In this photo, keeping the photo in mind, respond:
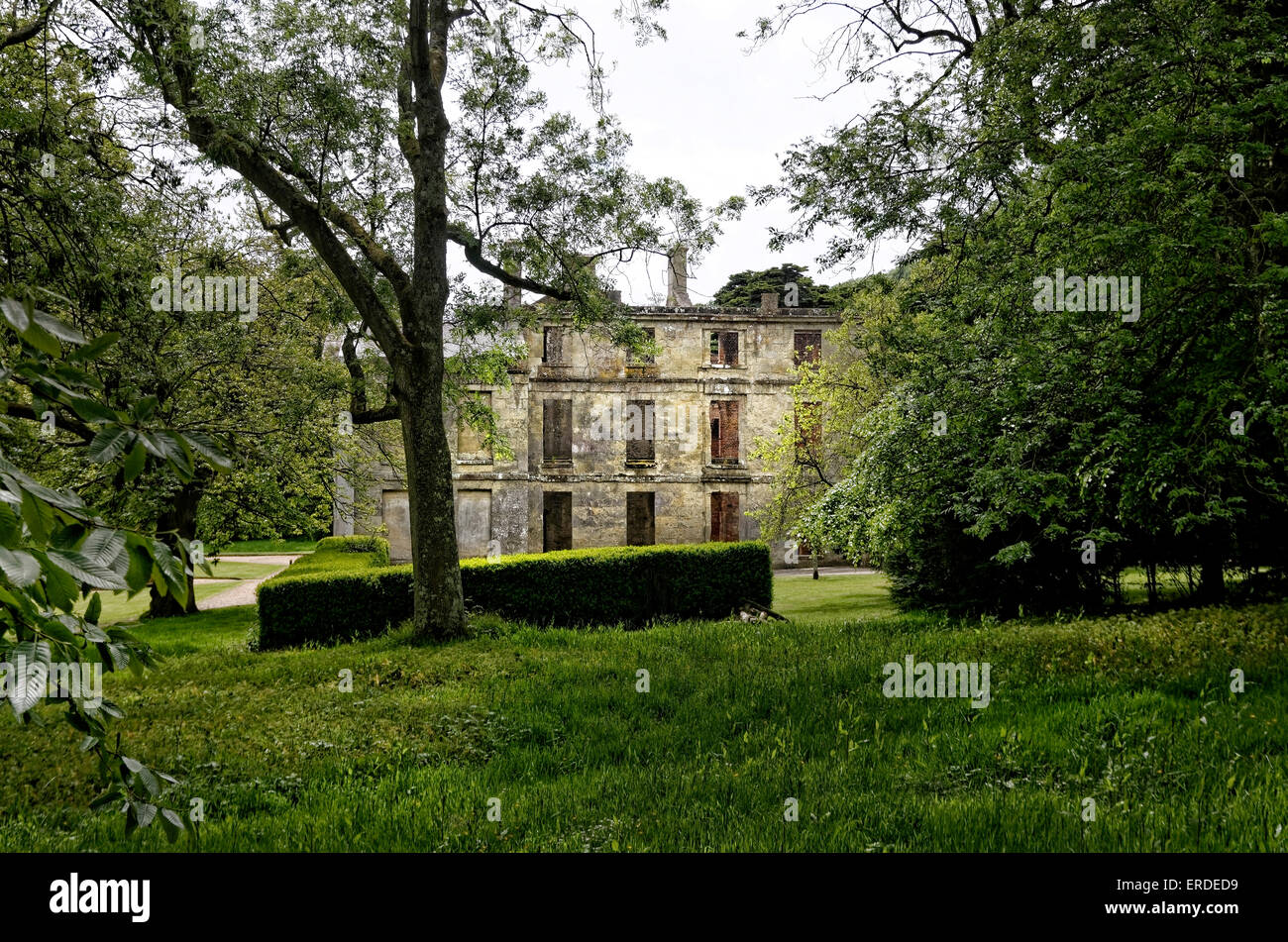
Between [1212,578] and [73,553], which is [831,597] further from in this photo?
[73,553]

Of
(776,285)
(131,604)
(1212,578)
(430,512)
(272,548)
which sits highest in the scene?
(776,285)

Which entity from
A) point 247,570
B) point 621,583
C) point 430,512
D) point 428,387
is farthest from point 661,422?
point 430,512

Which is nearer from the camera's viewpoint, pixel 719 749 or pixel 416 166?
pixel 719 749

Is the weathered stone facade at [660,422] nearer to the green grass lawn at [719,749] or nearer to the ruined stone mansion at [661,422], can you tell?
the ruined stone mansion at [661,422]

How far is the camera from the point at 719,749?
640 centimetres

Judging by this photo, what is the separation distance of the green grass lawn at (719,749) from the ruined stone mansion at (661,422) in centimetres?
2321

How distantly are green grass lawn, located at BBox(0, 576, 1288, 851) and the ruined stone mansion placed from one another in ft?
76.2

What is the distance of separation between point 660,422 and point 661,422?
0.05 meters

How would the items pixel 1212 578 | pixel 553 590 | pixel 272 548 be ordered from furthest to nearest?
pixel 272 548 < pixel 553 590 < pixel 1212 578

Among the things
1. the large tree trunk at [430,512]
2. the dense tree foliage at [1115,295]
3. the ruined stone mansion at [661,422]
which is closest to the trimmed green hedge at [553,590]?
the large tree trunk at [430,512]

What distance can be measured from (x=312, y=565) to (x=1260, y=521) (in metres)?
17.7

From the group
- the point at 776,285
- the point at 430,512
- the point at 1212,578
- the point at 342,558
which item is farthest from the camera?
the point at 776,285

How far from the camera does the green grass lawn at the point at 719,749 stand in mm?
4527
